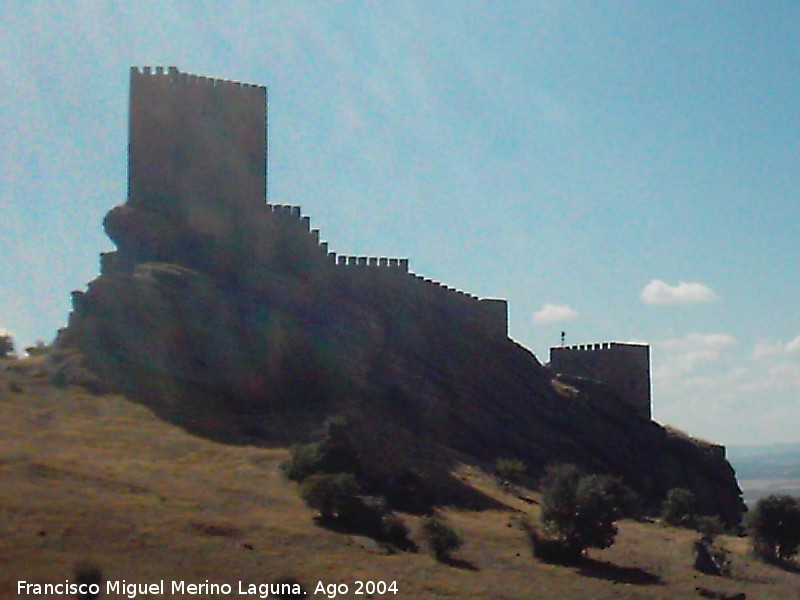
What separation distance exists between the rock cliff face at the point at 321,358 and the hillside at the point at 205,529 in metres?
2.55

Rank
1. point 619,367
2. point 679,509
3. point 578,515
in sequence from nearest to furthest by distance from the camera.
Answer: point 578,515
point 679,509
point 619,367

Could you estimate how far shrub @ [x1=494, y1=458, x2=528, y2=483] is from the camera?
36.7 metres

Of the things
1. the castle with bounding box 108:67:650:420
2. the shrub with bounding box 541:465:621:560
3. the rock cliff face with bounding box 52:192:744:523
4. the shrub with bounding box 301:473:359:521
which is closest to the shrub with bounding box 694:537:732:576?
the shrub with bounding box 541:465:621:560

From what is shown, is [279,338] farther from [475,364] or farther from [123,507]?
[123,507]

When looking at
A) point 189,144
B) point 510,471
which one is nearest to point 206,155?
point 189,144

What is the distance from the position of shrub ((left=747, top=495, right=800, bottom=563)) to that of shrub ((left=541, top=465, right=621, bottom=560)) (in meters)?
5.53

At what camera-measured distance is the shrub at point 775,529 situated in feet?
111

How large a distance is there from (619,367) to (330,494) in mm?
30787

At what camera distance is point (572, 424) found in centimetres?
4641

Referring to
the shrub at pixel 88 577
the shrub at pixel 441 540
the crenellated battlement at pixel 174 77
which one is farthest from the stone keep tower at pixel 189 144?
the shrub at pixel 88 577

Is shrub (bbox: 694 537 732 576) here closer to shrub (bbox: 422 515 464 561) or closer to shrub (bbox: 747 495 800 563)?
shrub (bbox: 747 495 800 563)

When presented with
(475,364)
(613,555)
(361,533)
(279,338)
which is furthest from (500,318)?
(361,533)

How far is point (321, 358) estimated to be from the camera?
39844 mm

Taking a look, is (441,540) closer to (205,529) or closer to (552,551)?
(552,551)
